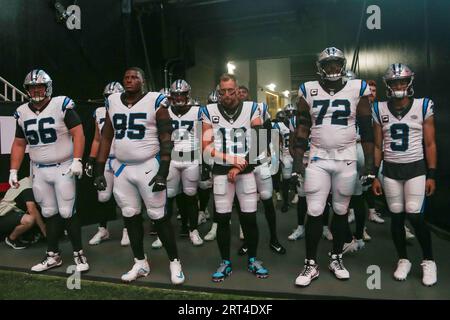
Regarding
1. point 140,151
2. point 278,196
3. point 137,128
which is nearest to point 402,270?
point 140,151

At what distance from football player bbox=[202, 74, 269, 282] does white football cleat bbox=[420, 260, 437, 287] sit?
4.91ft

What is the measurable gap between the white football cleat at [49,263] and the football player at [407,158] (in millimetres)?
3591

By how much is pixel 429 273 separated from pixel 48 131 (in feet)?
13.5

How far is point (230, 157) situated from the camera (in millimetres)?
3754

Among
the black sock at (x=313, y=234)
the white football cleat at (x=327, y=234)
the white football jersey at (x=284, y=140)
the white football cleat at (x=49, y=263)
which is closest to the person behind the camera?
the black sock at (x=313, y=234)

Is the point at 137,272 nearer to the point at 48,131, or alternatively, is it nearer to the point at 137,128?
the point at 137,128

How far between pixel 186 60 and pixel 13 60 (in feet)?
17.9

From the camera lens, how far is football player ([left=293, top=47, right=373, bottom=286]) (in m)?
3.56

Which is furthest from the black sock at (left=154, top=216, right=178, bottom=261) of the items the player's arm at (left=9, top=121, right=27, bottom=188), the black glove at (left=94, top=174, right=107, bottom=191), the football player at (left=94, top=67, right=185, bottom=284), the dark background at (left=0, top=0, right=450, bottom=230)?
the dark background at (left=0, top=0, right=450, bottom=230)

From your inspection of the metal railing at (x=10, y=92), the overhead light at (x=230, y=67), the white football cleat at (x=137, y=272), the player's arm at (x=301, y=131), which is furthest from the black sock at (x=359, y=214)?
the overhead light at (x=230, y=67)

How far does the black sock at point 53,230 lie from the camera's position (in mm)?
4246

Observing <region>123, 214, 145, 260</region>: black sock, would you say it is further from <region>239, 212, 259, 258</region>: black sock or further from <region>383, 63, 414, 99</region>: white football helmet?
<region>383, 63, 414, 99</region>: white football helmet

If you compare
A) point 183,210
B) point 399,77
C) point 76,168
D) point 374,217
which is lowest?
point 374,217

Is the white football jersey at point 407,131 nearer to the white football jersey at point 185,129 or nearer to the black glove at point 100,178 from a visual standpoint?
the white football jersey at point 185,129
